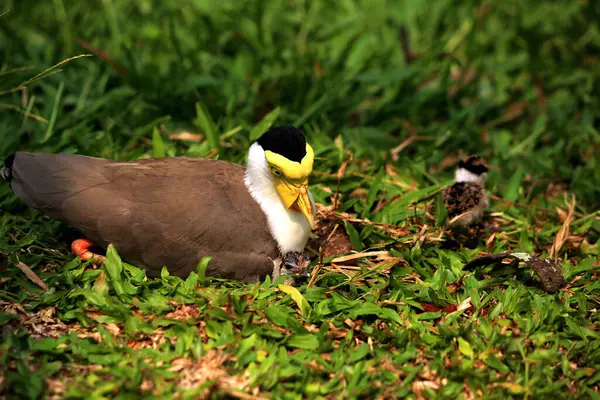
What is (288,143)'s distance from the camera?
4.44 metres

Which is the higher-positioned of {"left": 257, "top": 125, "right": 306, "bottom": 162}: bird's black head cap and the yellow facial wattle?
{"left": 257, "top": 125, "right": 306, "bottom": 162}: bird's black head cap

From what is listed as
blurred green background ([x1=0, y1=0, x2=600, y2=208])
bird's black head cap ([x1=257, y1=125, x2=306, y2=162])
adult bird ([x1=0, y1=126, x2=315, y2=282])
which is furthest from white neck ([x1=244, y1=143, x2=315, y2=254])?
blurred green background ([x1=0, y1=0, x2=600, y2=208])

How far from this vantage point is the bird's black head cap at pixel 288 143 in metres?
4.44

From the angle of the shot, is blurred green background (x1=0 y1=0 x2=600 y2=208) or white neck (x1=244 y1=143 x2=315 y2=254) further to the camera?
blurred green background (x1=0 y1=0 x2=600 y2=208)

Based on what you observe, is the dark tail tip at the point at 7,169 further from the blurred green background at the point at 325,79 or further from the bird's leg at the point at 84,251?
the blurred green background at the point at 325,79

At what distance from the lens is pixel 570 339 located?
4.15m

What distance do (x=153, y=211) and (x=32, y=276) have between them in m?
0.77

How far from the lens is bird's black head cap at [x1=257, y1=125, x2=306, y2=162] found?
444cm

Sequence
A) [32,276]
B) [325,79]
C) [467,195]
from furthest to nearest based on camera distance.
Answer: [325,79], [467,195], [32,276]

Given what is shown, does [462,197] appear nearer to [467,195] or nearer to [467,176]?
[467,195]

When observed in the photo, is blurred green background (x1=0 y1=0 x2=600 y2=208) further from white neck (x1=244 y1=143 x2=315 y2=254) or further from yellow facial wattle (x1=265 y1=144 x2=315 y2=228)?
yellow facial wattle (x1=265 y1=144 x2=315 y2=228)

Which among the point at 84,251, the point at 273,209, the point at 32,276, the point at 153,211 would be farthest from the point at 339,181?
the point at 32,276

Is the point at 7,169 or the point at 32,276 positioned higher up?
the point at 7,169

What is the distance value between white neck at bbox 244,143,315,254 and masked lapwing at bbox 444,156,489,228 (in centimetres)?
105
